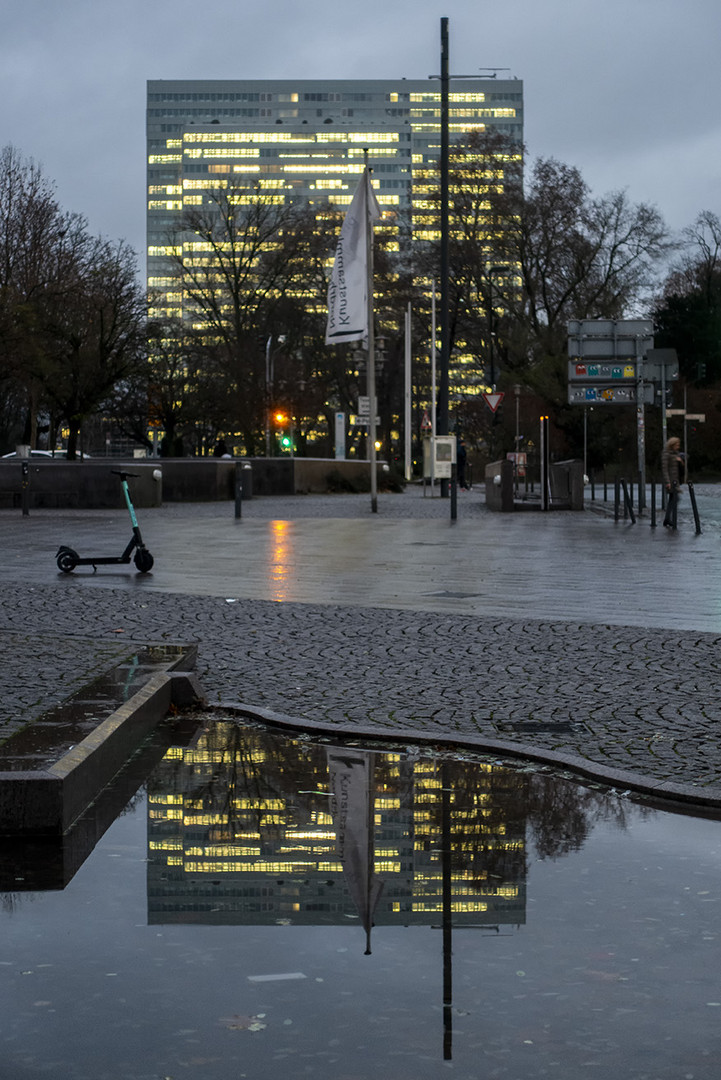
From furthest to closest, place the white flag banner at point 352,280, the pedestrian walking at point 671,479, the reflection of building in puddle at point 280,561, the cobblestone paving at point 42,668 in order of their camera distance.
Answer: the white flag banner at point 352,280 < the pedestrian walking at point 671,479 < the reflection of building in puddle at point 280,561 < the cobblestone paving at point 42,668

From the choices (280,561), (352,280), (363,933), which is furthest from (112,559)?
(352,280)

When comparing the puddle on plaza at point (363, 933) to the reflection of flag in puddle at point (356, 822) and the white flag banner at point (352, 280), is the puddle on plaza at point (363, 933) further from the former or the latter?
the white flag banner at point (352, 280)

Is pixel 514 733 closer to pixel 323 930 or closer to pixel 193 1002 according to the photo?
pixel 323 930

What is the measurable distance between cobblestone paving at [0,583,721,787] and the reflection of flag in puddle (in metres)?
0.78

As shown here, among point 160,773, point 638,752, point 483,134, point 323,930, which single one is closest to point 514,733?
point 638,752

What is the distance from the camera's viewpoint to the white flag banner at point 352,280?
3092 cm

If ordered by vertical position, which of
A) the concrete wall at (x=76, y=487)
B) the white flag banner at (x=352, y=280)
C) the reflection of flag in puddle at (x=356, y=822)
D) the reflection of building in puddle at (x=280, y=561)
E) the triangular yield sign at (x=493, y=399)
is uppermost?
the white flag banner at (x=352, y=280)

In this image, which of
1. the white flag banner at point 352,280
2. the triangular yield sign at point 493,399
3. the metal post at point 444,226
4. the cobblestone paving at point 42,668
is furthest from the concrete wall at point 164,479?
the cobblestone paving at point 42,668

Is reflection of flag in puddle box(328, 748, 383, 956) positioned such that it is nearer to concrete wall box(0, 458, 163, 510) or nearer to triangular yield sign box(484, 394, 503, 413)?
concrete wall box(0, 458, 163, 510)

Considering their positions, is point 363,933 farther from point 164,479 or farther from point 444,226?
point 164,479

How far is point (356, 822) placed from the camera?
5.53 metres

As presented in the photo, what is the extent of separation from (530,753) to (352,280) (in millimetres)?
24952

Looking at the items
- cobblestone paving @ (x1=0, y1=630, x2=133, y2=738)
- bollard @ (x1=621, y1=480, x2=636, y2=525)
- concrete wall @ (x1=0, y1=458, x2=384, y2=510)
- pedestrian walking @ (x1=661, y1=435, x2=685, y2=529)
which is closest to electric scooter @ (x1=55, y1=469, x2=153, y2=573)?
cobblestone paving @ (x1=0, y1=630, x2=133, y2=738)

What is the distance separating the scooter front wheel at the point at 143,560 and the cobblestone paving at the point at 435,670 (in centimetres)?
347
